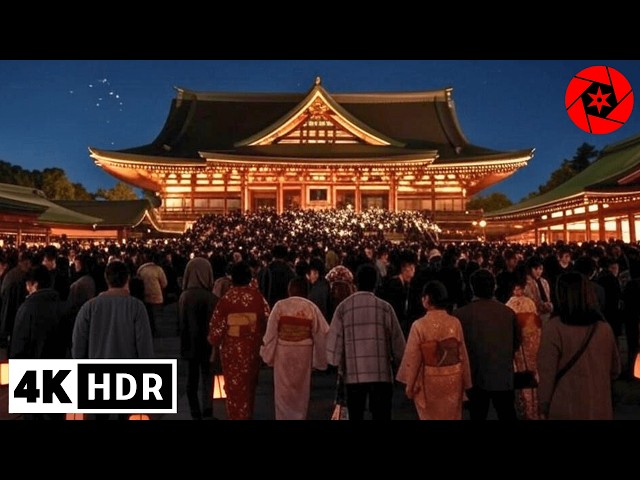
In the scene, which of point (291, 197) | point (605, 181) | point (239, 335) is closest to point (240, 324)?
point (239, 335)

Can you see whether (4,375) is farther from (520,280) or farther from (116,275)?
(520,280)

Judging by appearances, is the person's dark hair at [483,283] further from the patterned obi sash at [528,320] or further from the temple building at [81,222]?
the temple building at [81,222]

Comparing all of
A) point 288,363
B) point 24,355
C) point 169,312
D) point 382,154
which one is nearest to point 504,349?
point 288,363

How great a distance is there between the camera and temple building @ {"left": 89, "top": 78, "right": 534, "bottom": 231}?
93.3 ft

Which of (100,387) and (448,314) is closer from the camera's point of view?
(448,314)

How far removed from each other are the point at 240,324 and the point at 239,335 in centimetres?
9

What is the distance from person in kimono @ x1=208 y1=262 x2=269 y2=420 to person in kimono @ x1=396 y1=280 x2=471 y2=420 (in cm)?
149

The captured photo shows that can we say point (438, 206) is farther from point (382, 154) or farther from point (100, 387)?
point (100, 387)

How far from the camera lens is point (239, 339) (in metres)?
5.54

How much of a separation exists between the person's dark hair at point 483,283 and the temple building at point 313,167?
23171 millimetres

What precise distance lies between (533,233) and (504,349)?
1110 inches

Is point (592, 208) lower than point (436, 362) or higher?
higher

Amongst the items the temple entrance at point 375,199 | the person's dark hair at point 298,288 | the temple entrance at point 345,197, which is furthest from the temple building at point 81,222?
the person's dark hair at point 298,288

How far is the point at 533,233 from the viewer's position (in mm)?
31484
